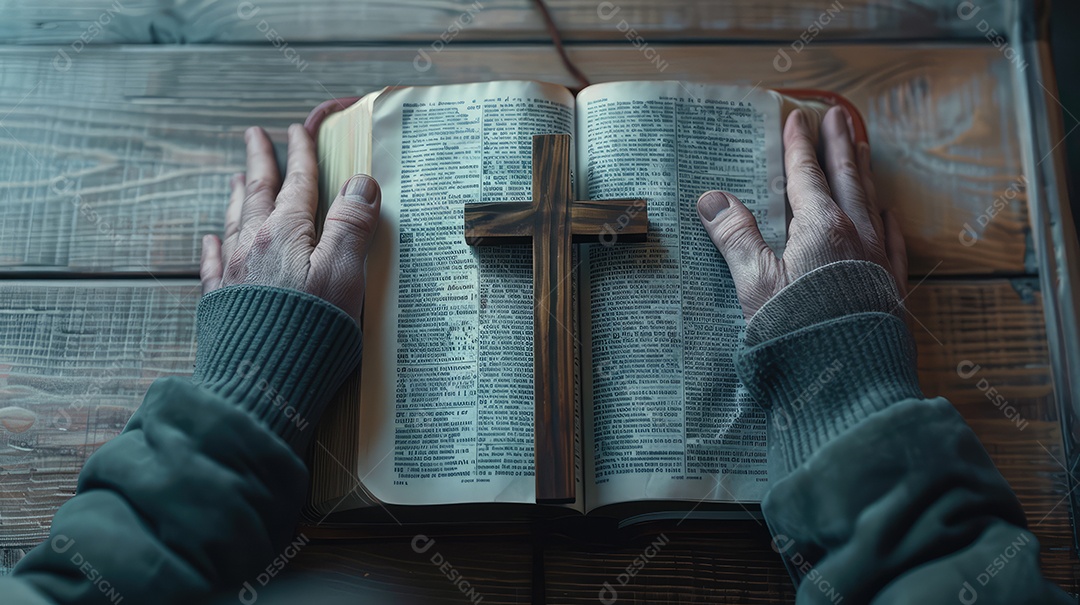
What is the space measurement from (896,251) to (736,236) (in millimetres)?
169

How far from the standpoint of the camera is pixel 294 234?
671mm

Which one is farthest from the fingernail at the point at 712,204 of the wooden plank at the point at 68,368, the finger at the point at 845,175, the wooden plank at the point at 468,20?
the wooden plank at the point at 68,368

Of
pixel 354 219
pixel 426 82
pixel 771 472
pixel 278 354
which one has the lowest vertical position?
pixel 771 472

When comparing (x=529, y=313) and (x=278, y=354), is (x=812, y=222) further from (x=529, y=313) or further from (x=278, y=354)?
(x=278, y=354)

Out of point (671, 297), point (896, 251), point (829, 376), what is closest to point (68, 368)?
point (671, 297)

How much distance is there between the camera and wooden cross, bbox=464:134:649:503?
629 millimetres

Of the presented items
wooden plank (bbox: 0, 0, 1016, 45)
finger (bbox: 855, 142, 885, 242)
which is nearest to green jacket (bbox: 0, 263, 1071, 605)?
finger (bbox: 855, 142, 885, 242)

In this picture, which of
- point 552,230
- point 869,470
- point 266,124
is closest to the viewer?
Result: point 869,470

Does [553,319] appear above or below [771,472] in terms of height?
above

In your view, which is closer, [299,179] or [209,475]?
[209,475]

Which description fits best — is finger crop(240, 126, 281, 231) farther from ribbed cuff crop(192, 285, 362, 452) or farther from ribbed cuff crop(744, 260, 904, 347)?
ribbed cuff crop(744, 260, 904, 347)

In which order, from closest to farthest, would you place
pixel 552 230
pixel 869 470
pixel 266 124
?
pixel 869 470 → pixel 552 230 → pixel 266 124

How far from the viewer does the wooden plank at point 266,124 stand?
0.75m

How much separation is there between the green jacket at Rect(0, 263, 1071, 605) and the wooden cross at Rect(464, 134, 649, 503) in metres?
0.13
